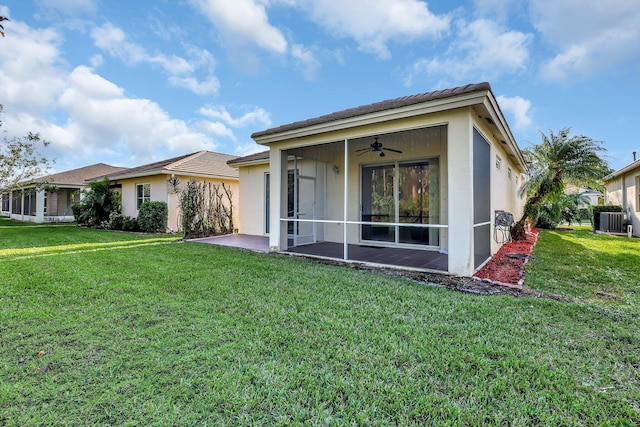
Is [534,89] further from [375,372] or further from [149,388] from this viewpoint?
[149,388]

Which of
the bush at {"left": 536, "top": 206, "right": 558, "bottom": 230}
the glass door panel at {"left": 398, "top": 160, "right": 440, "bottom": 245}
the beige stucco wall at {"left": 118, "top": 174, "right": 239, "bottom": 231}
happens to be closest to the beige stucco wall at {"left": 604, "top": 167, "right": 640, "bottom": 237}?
the bush at {"left": 536, "top": 206, "right": 558, "bottom": 230}

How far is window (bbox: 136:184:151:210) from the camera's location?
14789mm

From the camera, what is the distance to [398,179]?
28.8 feet

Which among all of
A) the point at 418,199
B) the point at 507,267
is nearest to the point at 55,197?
the point at 418,199

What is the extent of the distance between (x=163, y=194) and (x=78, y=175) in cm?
1580

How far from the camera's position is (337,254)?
770cm

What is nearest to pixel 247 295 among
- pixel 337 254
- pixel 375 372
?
pixel 375 372

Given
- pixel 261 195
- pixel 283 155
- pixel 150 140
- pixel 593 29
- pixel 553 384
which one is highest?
pixel 593 29

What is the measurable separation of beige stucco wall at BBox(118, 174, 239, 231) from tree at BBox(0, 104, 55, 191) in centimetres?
505

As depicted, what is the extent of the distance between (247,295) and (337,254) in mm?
3695

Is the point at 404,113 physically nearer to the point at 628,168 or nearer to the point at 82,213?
the point at 628,168

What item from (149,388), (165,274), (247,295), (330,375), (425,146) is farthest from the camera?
(425,146)

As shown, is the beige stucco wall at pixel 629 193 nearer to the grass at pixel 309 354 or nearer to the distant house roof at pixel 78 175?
the grass at pixel 309 354

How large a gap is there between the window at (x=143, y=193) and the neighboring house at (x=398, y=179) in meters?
6.79
